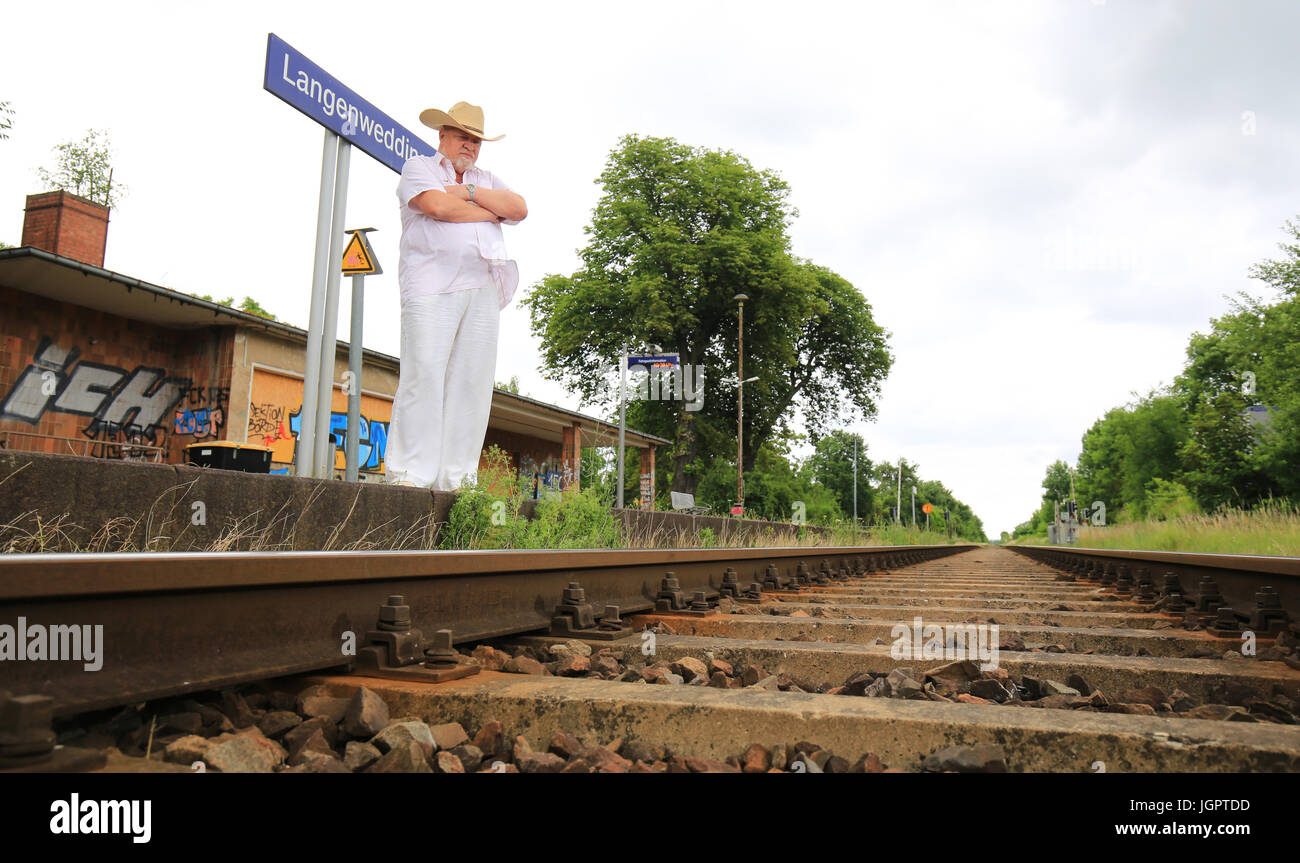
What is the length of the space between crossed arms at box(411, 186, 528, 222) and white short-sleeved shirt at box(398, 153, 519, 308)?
0.04m

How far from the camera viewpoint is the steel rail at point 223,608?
4.98 feet

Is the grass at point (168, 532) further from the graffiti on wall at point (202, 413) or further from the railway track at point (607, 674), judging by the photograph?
the graffiti on wall at point (202, 413)

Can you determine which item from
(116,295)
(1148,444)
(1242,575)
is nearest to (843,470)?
(1148,444)

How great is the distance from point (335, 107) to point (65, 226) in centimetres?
1505

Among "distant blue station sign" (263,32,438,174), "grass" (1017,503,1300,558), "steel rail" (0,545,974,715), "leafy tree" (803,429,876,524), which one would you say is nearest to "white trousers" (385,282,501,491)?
"distant blue station sign" (263,32,438,174)

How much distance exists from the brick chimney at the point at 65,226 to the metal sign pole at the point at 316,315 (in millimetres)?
14703

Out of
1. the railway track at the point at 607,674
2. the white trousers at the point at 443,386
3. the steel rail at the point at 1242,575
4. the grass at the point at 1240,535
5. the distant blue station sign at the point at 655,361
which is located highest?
the distant blue station sign at the point at 655,361

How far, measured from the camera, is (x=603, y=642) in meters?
3.10

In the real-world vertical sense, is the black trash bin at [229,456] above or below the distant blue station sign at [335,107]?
below

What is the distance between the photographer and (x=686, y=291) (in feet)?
106

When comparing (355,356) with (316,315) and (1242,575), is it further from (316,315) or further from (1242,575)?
(1242,575)

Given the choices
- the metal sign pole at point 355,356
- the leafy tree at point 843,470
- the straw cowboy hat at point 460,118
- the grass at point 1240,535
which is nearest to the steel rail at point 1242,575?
the grass at point 1240,535
